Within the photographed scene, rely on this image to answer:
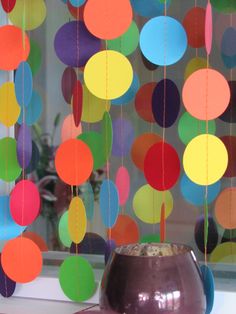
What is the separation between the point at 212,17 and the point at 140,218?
1.18 ft

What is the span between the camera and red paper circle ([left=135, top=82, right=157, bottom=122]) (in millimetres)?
897

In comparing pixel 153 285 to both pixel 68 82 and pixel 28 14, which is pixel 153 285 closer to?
pixel 68 82

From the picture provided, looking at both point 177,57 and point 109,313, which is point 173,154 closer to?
point 177,57

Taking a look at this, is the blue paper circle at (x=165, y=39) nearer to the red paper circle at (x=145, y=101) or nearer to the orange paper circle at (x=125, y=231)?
the red paper circle at (x=145, y=101)

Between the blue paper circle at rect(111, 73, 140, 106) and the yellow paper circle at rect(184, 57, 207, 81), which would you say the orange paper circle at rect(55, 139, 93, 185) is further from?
the yellow paper circle at rect(184, 57, 207, 81)

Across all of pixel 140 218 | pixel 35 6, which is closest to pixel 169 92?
pixel 140 218

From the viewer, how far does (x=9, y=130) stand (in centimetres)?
100

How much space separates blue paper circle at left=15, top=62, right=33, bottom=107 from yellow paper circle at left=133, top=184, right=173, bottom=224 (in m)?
0.26

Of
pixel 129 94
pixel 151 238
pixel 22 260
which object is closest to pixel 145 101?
pixel 129 94

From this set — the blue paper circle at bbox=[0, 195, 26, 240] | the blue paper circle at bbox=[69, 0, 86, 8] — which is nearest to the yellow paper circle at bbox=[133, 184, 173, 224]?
the blue paper circle at bbox=[0, 195, 26, 240]

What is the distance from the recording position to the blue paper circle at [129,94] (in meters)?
0.89

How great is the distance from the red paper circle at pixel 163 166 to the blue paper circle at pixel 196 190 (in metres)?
0.03

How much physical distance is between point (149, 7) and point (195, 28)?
0.09 meters

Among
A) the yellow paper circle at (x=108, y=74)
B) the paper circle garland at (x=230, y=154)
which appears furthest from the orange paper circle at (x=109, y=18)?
the paper circle garland at (x=230, y=154)
